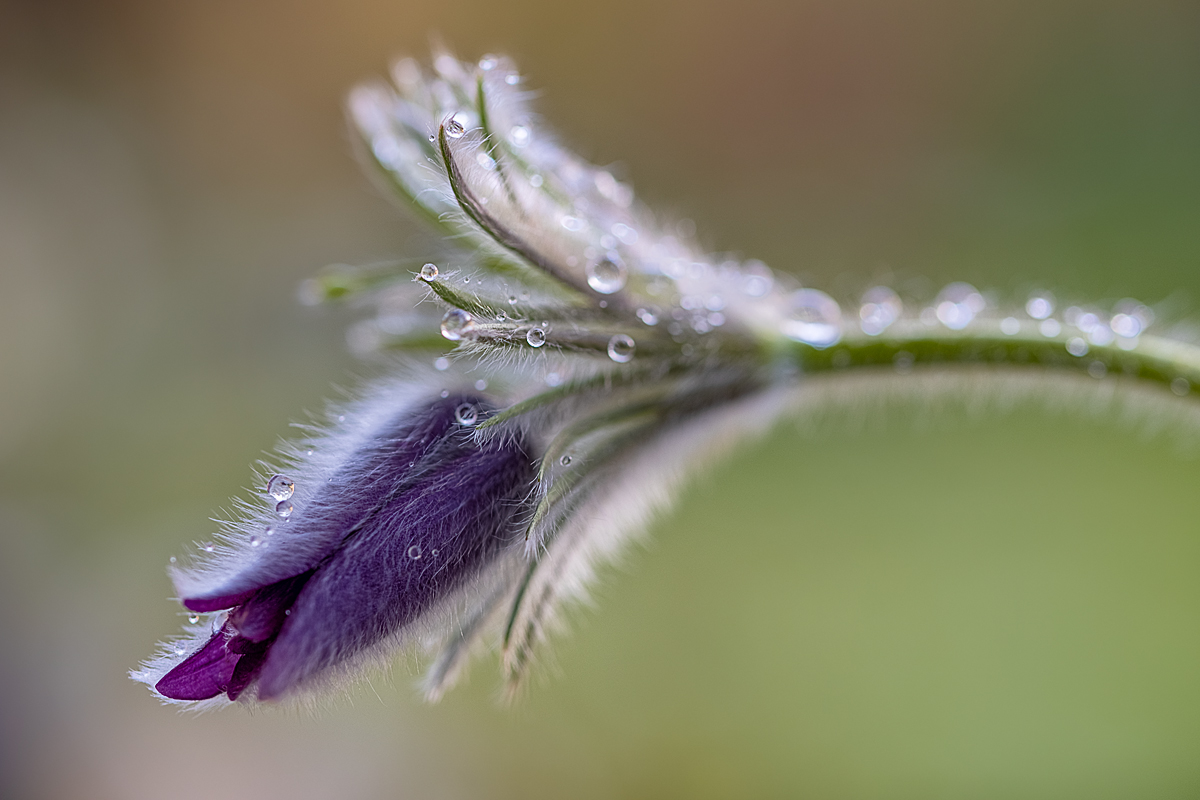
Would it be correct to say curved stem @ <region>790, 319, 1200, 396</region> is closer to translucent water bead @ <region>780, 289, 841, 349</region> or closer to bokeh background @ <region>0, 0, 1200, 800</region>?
translucent water bead @ <region>780, 289, 841, 349</region>

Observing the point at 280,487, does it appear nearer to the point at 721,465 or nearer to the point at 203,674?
the point at 203,674

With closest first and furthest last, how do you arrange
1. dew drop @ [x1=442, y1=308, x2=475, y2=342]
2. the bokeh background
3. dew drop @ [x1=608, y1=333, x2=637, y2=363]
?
dew drop @ [x1=442, y1=308, x2=475, y2=342]
dew drop @ [x1=608, y1=333, x2=637, y2=363]
the bokeh background

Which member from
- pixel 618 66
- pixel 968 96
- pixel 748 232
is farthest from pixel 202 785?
pixel 968 96

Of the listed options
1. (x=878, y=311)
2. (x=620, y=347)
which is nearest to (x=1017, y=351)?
(x=878, y=311)

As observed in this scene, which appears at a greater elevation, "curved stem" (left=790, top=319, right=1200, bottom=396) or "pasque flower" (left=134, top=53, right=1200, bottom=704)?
"curved stem" (left=790, top=319, right=1200, bottom=396)

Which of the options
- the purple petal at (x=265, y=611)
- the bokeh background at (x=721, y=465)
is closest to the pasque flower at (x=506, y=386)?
the purple petal at (x=265, y=611)

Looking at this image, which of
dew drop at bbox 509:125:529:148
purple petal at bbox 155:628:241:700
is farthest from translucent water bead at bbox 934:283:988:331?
purple petal at bbox 155:628:241:700

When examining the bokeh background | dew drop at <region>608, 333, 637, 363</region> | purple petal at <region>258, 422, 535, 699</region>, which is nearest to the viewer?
purple petal at <region>258, 422, 535, 699</region>

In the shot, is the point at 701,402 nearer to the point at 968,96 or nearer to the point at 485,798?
the point at 485,798
